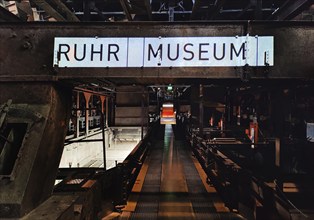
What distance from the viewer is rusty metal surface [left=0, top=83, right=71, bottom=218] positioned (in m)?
2.12

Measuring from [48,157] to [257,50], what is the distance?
2.63m

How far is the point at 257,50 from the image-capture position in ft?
8.27

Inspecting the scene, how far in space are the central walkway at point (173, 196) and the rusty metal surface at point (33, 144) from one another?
5.86ft

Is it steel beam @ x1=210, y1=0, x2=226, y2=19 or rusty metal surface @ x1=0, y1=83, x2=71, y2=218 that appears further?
steel beam @ x1=210, y1=0, x2=226, y2=19

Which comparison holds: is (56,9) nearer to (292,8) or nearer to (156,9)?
(156,9)

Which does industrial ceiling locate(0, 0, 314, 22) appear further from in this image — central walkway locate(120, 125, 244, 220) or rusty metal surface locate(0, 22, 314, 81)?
central walkway locate(120, 125, 244, 220)

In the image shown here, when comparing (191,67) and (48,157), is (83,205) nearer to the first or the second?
(48,157)

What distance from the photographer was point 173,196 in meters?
4.65

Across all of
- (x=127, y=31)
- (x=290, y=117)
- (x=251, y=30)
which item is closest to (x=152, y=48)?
(x=127, y=31)

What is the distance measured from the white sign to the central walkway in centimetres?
260

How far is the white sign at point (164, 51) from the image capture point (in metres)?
2.52

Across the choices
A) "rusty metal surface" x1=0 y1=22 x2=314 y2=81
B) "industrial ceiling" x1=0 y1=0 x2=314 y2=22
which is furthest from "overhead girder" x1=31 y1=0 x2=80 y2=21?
"rusty metal surface" x1=0 y1=22 x2=314 y2=81

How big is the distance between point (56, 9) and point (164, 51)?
2424 millimetres

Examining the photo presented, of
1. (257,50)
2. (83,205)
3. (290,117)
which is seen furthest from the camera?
(290,117)
